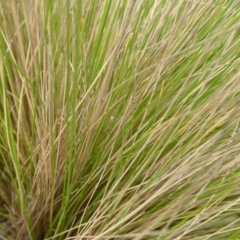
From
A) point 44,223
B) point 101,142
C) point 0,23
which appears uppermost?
point 0,23

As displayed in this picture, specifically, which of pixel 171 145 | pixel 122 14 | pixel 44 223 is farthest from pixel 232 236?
pixel 122 14

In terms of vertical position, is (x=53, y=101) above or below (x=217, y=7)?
below

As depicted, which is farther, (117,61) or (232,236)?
(117,61)

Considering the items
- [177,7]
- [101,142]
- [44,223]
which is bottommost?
[44,223]

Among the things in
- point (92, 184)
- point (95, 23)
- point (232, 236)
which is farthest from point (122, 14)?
point (232, 236)

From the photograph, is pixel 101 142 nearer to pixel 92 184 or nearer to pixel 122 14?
pixel 92 184

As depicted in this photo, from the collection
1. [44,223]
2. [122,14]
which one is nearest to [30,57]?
[122,14]

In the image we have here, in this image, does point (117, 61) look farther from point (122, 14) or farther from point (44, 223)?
point (44, 223)

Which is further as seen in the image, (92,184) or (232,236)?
(92,184)

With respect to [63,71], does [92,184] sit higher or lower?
lower
